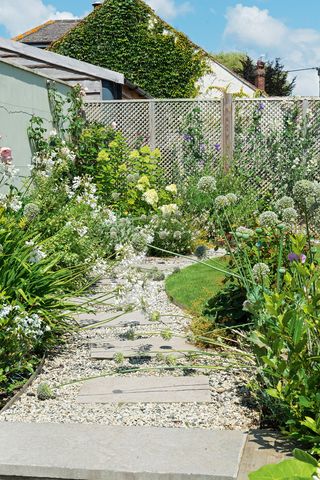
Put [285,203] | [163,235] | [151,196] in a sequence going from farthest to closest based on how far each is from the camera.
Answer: [151,196], [163,235], [285,203]

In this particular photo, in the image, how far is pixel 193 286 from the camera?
6.74 metres

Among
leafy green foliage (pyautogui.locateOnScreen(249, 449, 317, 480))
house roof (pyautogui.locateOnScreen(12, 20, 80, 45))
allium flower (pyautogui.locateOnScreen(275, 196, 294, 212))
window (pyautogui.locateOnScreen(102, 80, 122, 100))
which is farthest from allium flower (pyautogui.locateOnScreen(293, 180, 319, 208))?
house roof (pyautogui.locateOnScreen(12, 20, 80, 45))

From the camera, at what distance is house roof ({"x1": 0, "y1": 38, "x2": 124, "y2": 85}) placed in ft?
39.5

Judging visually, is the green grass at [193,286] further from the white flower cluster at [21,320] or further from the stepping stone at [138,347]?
the white flower cluster at [21,320]

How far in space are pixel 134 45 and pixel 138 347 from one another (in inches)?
691

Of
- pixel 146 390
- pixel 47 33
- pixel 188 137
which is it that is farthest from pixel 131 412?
pixel 47 33

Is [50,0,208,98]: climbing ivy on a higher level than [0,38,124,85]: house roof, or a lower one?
higher

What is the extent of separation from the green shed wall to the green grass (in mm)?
2612

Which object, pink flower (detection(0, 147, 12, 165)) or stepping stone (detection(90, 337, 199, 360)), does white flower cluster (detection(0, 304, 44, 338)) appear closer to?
stepping stone (detection(90, 337, 199, 360))

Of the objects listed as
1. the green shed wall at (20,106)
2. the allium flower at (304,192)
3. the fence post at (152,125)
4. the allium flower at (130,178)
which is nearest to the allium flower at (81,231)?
the green shed wall at (20,106)

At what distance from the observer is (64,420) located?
3.63 m

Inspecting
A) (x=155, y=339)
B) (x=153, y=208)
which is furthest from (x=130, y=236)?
(x=155, y=339)

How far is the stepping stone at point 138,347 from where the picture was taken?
4648 mm

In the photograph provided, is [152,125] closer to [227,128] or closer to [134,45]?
[227,128]
